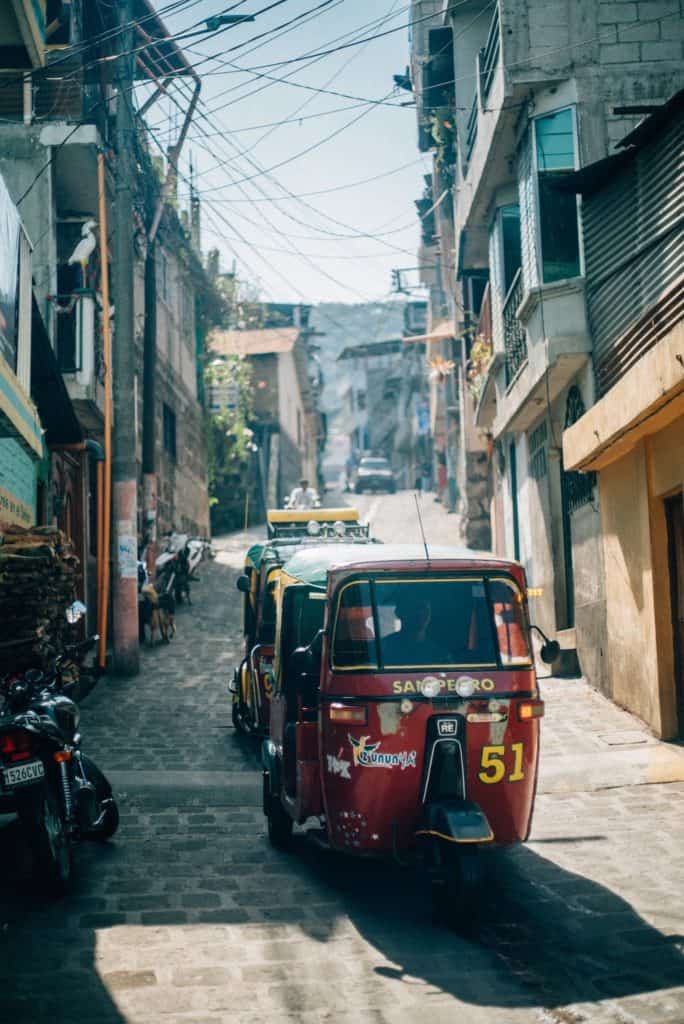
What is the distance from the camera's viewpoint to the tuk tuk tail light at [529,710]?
685 centimetres

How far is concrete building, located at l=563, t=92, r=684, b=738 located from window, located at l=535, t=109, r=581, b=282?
1058mm

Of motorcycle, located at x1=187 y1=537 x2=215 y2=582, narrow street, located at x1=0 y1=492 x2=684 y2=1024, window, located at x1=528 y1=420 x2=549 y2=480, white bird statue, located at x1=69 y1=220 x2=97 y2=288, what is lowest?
narrow street, located at x1=0 y1=492 x2=684 y2=1024

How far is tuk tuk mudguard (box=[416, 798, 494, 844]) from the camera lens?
6.13 metres

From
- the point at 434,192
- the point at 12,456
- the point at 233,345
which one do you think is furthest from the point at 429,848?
the point at 233,345

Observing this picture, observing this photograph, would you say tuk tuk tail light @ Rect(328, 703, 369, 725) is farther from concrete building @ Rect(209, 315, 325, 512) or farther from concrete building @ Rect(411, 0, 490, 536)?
concrete building @ Rect(209, 315, 325, 512)

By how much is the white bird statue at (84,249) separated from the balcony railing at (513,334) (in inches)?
251

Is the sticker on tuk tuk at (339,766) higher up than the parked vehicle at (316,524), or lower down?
lower down

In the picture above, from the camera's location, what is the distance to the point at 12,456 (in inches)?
473

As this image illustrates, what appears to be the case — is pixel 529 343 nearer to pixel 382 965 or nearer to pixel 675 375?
pixel 675 375

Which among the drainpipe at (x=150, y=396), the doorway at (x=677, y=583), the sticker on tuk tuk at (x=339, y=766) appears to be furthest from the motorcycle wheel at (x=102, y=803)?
the drainpipe at (x=150, y=396)

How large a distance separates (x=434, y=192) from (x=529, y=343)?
829 inches

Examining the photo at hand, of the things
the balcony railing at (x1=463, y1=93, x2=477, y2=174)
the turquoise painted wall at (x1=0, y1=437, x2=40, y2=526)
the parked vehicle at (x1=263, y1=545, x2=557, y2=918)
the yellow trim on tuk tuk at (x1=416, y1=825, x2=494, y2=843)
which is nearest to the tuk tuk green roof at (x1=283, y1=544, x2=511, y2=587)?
the parked vehicle at (x1=263, y1=545, x2=557, y2=918)

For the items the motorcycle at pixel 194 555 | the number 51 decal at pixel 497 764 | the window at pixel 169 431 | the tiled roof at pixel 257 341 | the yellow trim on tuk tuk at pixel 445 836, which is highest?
the tiled roof at pixel 257 341

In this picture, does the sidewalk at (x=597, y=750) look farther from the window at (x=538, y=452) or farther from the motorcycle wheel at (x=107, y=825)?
the window at (x=538, y=452)
